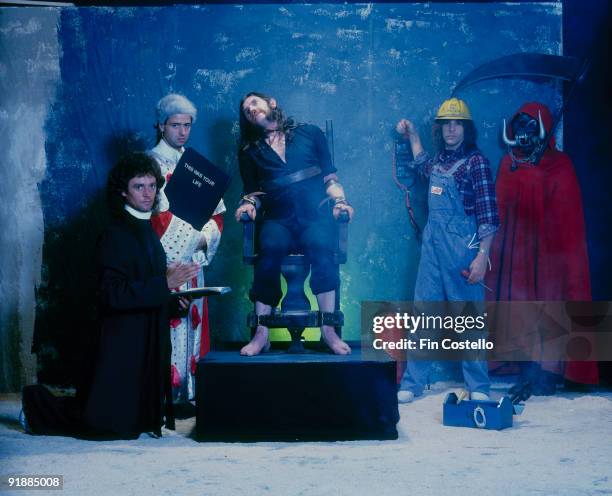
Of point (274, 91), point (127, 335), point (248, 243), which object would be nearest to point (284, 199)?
point (248, 243)

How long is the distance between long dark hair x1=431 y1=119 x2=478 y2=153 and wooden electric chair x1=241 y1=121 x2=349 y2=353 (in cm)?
116

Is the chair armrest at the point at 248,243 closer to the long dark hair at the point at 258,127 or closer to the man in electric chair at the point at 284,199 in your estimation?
the man in electric chair at the point at 284,199

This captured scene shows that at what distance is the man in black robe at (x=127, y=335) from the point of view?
3736 mm

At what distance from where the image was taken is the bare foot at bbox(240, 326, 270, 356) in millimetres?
4062

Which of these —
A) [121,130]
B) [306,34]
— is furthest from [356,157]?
[121,130]

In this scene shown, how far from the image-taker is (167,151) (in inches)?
185

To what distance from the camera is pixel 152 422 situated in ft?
A: 12.5

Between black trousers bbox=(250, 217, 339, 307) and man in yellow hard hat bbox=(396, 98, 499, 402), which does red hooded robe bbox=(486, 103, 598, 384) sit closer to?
man in yellow hard hat bbox=(396, 98, 499, 402)

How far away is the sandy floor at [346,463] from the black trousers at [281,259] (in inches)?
33.3

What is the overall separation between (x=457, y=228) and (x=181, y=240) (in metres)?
1.73

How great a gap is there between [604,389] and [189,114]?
3.38m

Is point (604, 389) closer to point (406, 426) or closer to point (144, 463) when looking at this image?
point (406, 426)

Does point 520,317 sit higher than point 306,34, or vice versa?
point 306,34

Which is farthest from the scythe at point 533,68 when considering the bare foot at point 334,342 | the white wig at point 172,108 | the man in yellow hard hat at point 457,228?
the bare foot at point 334,342
